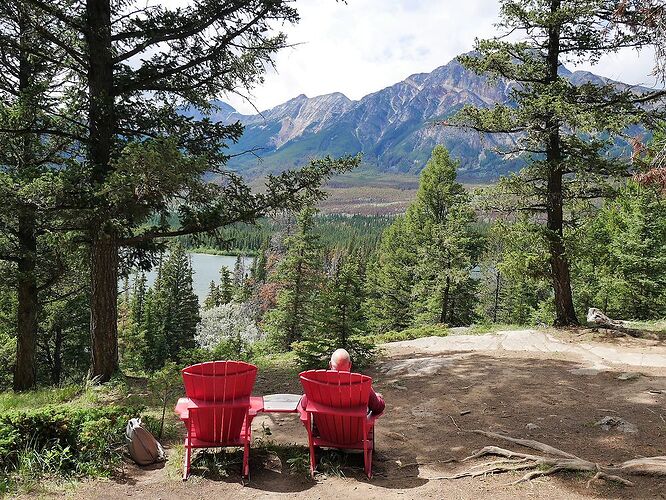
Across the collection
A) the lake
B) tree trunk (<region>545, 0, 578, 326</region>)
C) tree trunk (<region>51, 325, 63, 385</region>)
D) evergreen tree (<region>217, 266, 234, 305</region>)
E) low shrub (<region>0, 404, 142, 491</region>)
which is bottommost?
the lake

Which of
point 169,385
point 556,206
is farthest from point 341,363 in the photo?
point 556,206

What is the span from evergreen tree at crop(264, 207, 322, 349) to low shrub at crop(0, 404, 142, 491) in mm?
21043

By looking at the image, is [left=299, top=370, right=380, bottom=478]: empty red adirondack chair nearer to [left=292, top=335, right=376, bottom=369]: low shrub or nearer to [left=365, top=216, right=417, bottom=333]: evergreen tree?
[left=292, top=335, right=376, bottom=369]: low shrub

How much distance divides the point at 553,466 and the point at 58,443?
4.67 metres

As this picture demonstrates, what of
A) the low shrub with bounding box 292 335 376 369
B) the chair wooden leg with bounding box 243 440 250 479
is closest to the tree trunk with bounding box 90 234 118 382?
the low shrub with bounding box 292 335 376 369

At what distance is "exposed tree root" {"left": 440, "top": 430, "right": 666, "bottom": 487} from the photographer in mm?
4258

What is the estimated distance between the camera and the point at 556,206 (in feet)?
39.7

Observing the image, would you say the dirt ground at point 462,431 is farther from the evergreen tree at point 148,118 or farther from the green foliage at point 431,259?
the green foliage at point 431,259

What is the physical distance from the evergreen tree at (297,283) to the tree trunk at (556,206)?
49.4 ft

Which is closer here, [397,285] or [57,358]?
[57,358]

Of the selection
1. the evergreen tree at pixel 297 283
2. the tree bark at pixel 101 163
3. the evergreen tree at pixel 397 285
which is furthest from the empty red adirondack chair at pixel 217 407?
the evergreen tree at pixel 397 285

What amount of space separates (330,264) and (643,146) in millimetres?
73673

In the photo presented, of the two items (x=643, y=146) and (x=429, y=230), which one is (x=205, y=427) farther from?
(x=429, y=230)

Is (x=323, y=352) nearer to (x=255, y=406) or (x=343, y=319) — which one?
(x=343, y=319)
